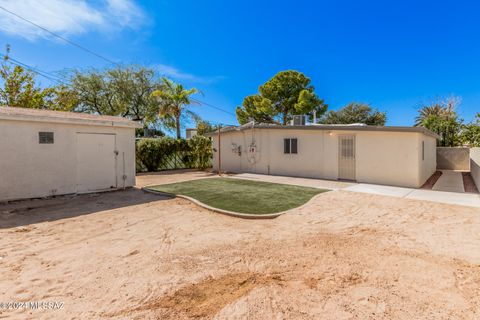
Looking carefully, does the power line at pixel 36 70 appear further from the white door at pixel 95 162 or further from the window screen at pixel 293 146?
the window screen at pixel 293 146

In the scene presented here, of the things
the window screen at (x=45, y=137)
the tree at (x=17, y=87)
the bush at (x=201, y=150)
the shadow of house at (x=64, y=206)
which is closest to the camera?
the shadow of house at (x=64, y=206)

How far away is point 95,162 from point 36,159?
1.79 meters

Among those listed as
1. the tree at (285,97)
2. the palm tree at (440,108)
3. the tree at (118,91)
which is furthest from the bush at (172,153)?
the palm tree at (440,108)

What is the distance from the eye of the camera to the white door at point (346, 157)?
460 inches

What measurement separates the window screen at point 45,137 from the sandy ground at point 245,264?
2.75m

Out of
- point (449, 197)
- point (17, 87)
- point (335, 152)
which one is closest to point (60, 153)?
point (335, 152)

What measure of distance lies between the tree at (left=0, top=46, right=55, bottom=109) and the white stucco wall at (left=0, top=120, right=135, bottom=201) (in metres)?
15.3

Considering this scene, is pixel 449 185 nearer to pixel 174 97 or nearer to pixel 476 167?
pixel 476 167

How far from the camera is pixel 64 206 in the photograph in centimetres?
728

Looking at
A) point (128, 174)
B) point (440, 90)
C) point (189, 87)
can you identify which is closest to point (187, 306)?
point (128, 174)

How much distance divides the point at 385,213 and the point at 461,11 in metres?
15.1

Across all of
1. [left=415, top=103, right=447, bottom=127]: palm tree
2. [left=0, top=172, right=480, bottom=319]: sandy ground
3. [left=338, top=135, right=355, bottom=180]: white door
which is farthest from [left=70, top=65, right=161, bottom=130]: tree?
[left=415, top=103, right=447, bottom=127]: palm tree

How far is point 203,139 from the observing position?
19156mm

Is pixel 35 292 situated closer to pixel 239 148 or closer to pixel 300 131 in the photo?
pixel 300 131
